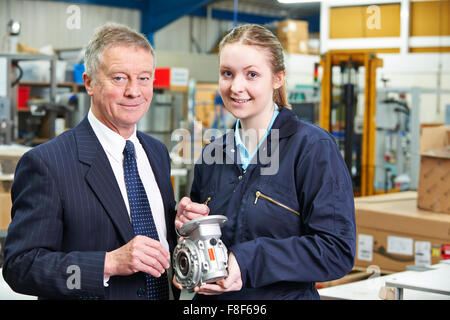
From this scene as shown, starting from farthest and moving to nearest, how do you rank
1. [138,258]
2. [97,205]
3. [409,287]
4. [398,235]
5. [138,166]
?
[398,235] < [409,287] < [138,166] < [97,205] < [138,258]

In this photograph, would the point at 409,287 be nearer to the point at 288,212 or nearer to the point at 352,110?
the point at 288,212

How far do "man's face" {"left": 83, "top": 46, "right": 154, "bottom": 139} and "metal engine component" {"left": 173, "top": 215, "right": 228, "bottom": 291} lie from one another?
14.1 inches

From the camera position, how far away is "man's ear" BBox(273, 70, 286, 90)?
5.00ft

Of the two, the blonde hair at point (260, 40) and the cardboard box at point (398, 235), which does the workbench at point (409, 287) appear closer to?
the cardboard box at point (398, 235)

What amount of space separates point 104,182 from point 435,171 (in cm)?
254

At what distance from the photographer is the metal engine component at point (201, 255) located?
4.13ft

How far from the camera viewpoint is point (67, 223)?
1357mm

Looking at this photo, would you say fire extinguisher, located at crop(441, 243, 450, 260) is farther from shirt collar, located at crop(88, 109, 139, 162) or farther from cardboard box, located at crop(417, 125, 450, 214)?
shirt collar, located at crop(88, 109, 139, 162)

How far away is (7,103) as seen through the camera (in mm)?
5426

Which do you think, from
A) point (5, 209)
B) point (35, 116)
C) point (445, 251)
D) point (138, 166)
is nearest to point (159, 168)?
point (138, 166)

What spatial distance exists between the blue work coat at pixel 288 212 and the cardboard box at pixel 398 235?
190 cm

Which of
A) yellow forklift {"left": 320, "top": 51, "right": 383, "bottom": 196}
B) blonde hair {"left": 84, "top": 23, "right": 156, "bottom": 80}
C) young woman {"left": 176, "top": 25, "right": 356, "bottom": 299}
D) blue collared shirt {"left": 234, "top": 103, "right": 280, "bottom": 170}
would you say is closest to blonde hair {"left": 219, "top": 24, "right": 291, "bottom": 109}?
young woman {"left": 176, "top": 25, "right": 356, "bottom": 299}

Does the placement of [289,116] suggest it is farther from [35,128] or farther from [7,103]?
[35,128]

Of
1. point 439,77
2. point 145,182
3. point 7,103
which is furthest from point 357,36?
point 145,182
